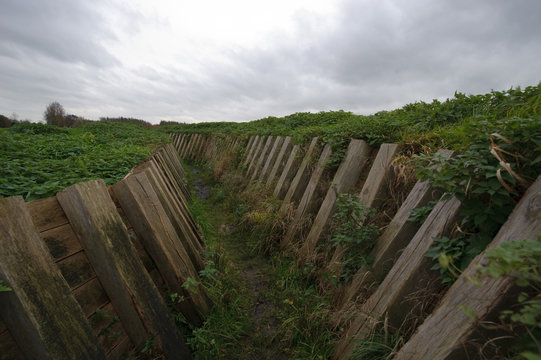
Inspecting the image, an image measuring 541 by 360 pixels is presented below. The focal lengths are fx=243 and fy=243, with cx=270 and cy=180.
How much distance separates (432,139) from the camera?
2277mm

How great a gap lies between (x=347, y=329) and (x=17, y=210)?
2.43 metres

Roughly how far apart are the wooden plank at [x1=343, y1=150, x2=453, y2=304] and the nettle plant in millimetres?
368

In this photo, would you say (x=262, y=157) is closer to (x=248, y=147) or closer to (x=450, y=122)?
(x=248, y=147)

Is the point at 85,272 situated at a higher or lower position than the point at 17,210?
lower

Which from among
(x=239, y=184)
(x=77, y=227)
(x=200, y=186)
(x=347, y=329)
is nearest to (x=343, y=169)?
(x=347, y=329)

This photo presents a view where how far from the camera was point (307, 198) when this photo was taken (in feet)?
11.5

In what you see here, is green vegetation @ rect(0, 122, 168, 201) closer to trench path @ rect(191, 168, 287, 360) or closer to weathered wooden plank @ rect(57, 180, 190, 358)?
weathered wooden plank @ rect(57, 180, 190, 358)

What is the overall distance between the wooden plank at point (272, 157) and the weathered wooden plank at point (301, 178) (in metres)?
1.23

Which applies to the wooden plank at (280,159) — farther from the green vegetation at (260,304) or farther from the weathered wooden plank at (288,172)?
the green vegetation at (260,304)

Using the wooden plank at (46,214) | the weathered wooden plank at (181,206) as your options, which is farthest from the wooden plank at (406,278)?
the weathered wooden plank at (181,206)

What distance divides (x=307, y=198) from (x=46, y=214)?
2755 millimetres

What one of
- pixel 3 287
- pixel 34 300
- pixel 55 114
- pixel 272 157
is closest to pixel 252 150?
pixel 272 157

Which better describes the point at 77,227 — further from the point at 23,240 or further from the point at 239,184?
the point at 239,184

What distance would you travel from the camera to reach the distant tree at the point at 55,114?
1803 centimetres
